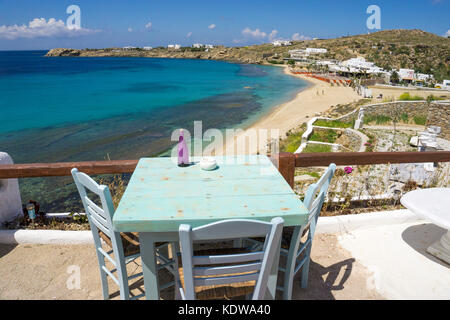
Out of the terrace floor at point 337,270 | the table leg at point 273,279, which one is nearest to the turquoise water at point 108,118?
the terrace floor at point 337,270

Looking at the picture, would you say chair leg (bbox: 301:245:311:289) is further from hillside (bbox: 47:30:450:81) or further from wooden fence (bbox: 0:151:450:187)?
hillside (bbox: 47:30:450:81)

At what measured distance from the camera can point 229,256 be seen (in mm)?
1416

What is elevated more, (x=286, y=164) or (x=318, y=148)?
(x=286, y=164)

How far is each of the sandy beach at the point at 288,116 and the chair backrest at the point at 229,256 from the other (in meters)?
10.9

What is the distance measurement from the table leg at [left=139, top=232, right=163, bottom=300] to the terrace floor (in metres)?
0.52

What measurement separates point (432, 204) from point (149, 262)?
245 cm

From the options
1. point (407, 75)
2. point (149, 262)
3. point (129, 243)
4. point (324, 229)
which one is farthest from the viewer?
point (407, 75)

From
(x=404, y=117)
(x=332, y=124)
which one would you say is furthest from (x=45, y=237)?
(x=404, y=117)

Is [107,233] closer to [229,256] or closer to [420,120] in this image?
[229,256]

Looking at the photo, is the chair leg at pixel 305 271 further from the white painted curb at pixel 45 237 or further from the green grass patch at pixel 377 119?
the green grass patch at pixel 377 119

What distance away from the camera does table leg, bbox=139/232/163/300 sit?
1.64m

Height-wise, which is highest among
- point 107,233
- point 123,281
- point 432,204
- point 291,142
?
point 107,233

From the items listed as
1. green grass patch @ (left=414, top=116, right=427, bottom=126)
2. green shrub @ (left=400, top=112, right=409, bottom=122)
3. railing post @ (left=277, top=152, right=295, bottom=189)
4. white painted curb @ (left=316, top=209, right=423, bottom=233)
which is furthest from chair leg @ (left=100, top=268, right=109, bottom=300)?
green grass patch @ (left=414, top=116, right=427, bottom=126)

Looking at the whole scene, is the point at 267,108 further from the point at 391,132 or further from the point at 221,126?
the point at 391,132
